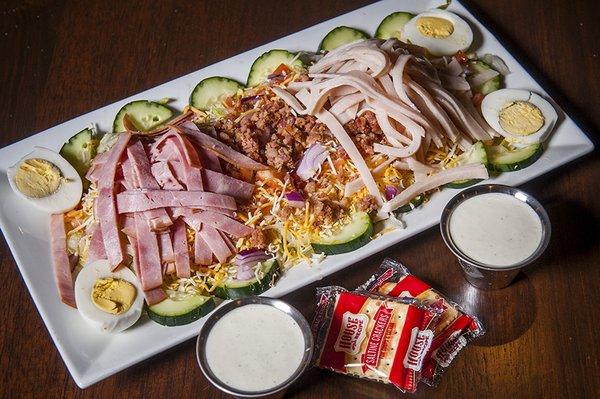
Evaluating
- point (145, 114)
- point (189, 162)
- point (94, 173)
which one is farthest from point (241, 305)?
point (145, 114)

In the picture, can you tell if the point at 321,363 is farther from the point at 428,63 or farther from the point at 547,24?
the point at 547,24

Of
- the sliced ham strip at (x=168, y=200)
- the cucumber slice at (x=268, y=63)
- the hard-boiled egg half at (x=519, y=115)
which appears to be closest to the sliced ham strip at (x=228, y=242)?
the sliced ham strip at (x=168, y=200)

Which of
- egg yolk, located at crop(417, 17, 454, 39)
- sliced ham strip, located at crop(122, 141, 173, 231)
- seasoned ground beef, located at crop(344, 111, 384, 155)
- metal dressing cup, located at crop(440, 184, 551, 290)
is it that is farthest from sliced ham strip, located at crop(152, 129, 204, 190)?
egg yolk, located at crop(417, 17, 454, 39)

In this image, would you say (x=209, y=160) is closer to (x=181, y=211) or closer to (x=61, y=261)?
(x=181, y=211)

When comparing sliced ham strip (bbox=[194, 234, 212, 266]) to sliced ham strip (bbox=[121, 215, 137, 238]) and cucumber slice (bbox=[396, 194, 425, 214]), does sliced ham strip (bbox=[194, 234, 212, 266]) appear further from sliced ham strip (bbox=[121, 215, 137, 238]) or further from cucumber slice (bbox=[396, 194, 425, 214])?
cucumber slice (bbox=[396, 194, 425, 214])

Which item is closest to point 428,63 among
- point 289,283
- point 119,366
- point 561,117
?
point 561,117

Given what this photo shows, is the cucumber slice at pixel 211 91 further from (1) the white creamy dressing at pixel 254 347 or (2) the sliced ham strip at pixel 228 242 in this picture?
(1) the white creamy dressing at pixel 254 347
